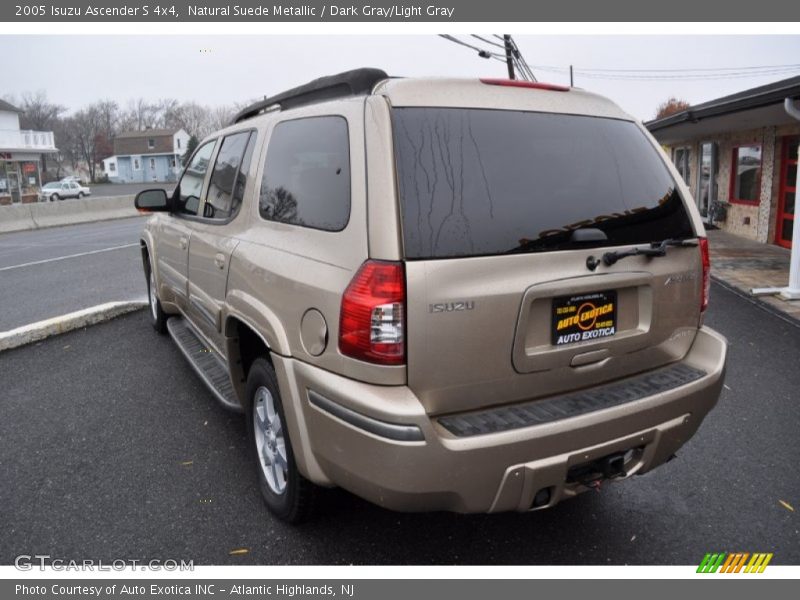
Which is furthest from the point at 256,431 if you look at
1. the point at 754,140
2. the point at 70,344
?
the point at 754,140

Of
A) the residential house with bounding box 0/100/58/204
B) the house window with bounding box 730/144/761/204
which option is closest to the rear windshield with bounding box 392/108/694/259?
the house window with bounding box 730/144/761/204

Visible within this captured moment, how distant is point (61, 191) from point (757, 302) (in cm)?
4900

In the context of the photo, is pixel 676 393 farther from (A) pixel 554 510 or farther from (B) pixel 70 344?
(B) pixel 70 344

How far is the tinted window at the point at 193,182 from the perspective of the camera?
4.48m

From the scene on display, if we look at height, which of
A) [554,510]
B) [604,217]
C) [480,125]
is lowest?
[554,510]

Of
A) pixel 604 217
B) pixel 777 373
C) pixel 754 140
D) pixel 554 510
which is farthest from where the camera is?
pixel 754 140

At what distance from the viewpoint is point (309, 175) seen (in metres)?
2.90

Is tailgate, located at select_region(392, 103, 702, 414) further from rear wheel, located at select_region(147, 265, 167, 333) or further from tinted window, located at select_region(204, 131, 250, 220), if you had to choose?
rear wheel, located at select_region(147, 265, 167, 333)

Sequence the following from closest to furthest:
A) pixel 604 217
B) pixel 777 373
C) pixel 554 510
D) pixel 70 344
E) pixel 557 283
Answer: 1. pixel 557 283
2. pixel 604 217
3. pixel 554 510
4. pixel 777 373
5. pixel 70 344

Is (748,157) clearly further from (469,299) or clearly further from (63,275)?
(469,299)

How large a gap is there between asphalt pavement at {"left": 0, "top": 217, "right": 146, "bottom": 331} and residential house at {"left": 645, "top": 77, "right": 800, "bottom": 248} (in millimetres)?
9921

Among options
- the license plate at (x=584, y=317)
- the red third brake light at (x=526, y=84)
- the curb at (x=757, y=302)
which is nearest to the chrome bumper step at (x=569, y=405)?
the license plate at (x=584, y=317)

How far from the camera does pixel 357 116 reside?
259 cm

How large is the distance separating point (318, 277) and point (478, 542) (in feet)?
4.75
